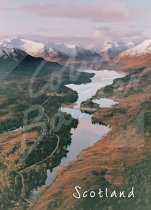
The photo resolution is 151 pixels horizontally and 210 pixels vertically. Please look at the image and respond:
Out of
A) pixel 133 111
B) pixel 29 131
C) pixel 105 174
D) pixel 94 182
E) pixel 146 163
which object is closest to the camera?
pixel 94 182

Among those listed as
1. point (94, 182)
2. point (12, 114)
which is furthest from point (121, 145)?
point (12, 114)

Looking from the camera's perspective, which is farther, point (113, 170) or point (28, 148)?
point (28, 148)

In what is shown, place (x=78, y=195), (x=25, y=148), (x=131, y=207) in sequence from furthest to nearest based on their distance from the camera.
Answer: (x=25, y=148) < (x=78, y=195) < (x=131, y=207)

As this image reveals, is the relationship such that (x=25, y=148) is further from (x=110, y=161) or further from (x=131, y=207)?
(x=131, y=207)

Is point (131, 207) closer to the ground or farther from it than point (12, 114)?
farther from it

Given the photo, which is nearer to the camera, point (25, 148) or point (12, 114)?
point (25, 148)

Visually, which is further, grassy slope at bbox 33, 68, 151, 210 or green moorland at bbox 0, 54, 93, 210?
green moorland at bbox 0, 54, 93, 210

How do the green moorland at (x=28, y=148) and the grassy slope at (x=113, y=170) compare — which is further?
the green moorland at (x=28, y=148)

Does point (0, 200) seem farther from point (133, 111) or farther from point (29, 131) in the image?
point (133, 111)

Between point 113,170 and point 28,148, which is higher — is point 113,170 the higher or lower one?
the higher one
